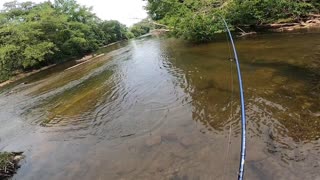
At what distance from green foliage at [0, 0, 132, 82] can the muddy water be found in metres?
16.7

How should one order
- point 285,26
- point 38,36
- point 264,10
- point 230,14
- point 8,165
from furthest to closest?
1. point 38,36
2. point 230,14
3. point 264,10
4. point 285,26
5. point 8,165

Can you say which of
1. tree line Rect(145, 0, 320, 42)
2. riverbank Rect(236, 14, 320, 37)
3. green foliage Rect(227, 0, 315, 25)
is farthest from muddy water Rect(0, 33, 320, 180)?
green foliage Rect(227, 0, 315, 25)

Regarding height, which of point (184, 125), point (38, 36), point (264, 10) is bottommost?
point (184, 125)

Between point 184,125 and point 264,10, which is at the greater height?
point 264,10

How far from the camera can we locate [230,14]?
73.4 ft

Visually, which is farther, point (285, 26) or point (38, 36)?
point (38, 36)

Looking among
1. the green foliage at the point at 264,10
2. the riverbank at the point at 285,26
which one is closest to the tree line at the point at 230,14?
the green foliage at the point at 264,10

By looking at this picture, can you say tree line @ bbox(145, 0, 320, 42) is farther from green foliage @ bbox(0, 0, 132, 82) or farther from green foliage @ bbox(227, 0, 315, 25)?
green foliage @ bbox(0, 0, 132, 82)

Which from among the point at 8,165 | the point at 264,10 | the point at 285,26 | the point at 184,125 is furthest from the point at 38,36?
the point at 184,125

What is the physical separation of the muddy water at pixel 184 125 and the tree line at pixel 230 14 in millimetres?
6938

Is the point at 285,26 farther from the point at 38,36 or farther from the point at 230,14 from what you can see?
the point at 38,36

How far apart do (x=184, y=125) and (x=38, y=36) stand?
2961cm

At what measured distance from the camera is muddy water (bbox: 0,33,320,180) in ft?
19.0

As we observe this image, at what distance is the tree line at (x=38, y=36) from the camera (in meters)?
29.4
